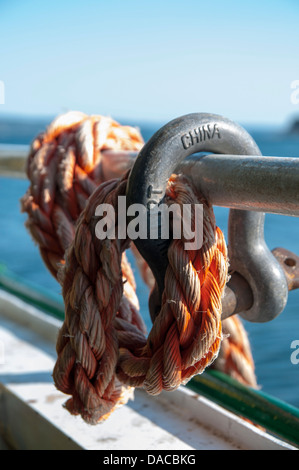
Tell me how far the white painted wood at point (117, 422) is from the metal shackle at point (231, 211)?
1.33 feet

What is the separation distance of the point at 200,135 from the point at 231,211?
0.13 m

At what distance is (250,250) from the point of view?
779 millimetres

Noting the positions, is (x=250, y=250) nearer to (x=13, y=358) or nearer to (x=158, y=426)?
(x=158, y=426)

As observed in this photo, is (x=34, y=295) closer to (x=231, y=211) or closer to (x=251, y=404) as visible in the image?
(x=251, y=404)

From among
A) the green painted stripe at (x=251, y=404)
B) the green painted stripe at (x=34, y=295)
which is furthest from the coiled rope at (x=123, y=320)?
the green painted stripe at (x=34, y=295)

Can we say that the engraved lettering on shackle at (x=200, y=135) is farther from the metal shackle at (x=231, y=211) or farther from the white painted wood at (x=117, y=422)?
the white painted wood at (x=117, y=422)

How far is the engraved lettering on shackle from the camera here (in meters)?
0.69

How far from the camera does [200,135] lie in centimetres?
70

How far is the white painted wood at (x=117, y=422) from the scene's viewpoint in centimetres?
111

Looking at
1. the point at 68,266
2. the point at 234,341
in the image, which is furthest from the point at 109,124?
the point at 234,341

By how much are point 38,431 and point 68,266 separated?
1.97 feet

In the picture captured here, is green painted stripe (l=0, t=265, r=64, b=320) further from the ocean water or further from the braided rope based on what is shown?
the braided rope

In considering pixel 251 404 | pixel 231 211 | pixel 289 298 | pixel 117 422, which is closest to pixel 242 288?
pixel 231 211

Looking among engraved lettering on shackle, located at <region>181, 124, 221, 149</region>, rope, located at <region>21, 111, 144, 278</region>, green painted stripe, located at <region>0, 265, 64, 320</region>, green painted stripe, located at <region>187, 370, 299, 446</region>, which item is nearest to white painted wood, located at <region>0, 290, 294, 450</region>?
green painted stripe, located at <region>187, 370, 299, 446</region>
